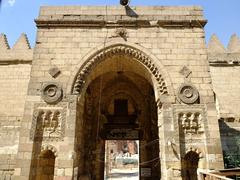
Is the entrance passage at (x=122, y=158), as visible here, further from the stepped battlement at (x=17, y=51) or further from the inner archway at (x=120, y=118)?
the stepped battlement at (x=17, y=51)

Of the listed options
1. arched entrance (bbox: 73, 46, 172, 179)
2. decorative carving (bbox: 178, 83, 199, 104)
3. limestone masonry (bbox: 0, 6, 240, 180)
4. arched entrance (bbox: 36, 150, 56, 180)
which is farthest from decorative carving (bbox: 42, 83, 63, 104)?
decorative carving (bbox: 178, 83, 199, 104)

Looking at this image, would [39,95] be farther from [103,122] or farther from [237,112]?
[237,112]

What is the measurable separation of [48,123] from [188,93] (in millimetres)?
4008

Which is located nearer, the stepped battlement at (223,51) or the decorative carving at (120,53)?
the decorative carving at (120,53)

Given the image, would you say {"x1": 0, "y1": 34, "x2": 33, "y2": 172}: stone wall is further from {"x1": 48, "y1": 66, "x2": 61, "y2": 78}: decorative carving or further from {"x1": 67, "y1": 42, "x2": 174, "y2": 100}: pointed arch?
{"x1": 67, "y1": 42, "x2": 174, "y2": 100}: pointed arch

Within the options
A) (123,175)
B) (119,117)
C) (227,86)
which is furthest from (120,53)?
(123,175)

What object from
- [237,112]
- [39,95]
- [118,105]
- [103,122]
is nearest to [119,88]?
[118,105]

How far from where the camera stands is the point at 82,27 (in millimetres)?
6781

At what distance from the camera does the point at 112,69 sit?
7633 millimetres

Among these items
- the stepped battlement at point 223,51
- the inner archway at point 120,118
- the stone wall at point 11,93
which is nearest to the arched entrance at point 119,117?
the inner archway at point 120,118

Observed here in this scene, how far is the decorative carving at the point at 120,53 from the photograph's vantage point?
6184 millimetres

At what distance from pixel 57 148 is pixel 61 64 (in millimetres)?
2420

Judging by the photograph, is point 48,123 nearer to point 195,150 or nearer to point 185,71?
point 195,150

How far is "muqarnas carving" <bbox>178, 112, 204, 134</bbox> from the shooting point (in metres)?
5.86
